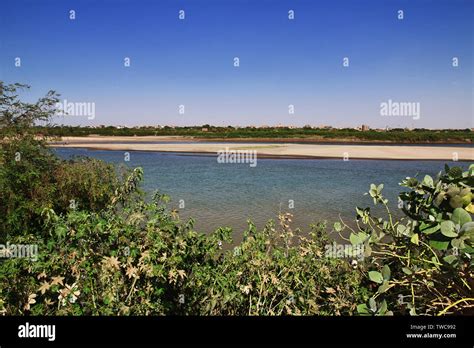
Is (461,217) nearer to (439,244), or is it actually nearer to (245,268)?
(439,244)

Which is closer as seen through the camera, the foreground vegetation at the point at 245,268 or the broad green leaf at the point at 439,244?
the broad green leaf at the point at 439,244

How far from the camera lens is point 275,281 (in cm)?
265

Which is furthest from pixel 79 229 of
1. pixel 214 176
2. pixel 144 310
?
pixel 214 176

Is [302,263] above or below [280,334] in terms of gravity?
below

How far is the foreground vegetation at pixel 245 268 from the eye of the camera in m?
1.63

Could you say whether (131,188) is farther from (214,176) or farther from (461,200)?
(214,176)

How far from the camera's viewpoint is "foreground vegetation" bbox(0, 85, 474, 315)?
1.63m

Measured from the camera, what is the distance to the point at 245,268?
115 inches

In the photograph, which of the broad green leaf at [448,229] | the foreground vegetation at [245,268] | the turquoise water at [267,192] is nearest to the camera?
the broad green leaf at [448,229]

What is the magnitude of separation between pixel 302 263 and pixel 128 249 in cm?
154

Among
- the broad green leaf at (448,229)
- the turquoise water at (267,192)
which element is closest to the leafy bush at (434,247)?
the broad green leaf at (448,229)

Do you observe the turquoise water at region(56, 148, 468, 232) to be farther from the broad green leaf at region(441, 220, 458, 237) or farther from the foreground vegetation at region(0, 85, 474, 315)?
the broad green leaf at region(441, 220, 458, 237)

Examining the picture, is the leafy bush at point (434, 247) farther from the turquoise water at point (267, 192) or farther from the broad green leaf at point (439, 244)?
the turquoise water at point (267, 192)

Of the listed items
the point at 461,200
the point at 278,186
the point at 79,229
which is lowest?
the point at 278,186
